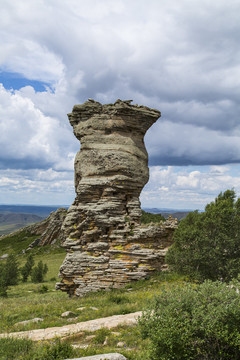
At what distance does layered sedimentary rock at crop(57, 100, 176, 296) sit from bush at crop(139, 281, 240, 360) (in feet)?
46.7

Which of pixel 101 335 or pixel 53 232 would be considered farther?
pixel 53 232

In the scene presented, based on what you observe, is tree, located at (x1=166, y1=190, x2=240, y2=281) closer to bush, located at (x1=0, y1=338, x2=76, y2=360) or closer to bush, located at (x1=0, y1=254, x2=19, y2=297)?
bush, located at (x1=0, y1=338, x2=76, y2=360)

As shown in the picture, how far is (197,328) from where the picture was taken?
7309 mm

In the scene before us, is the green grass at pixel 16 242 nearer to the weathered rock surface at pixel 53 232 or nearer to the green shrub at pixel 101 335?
the weathered rock surface at pixel 53 232

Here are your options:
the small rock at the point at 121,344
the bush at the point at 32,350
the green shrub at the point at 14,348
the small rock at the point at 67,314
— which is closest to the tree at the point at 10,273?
the small rock at the point at 67,314

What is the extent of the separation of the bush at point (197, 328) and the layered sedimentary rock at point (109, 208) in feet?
46.7

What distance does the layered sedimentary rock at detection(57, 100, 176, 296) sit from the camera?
22.4 m

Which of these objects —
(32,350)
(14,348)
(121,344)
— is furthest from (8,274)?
(121,344)

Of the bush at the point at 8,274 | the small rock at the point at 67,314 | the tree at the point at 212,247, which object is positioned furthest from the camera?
the bush at the point at 8,274

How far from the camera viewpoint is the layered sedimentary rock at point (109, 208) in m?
22.4

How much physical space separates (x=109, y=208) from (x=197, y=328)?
54.4ft

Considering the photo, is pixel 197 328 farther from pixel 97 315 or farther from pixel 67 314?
pixel 67 314

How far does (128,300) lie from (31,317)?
590 centimetres

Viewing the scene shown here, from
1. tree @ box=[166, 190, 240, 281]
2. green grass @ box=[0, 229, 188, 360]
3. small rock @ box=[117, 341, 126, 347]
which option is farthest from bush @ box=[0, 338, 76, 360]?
tree @ box=[166, 190, 240, 281]
